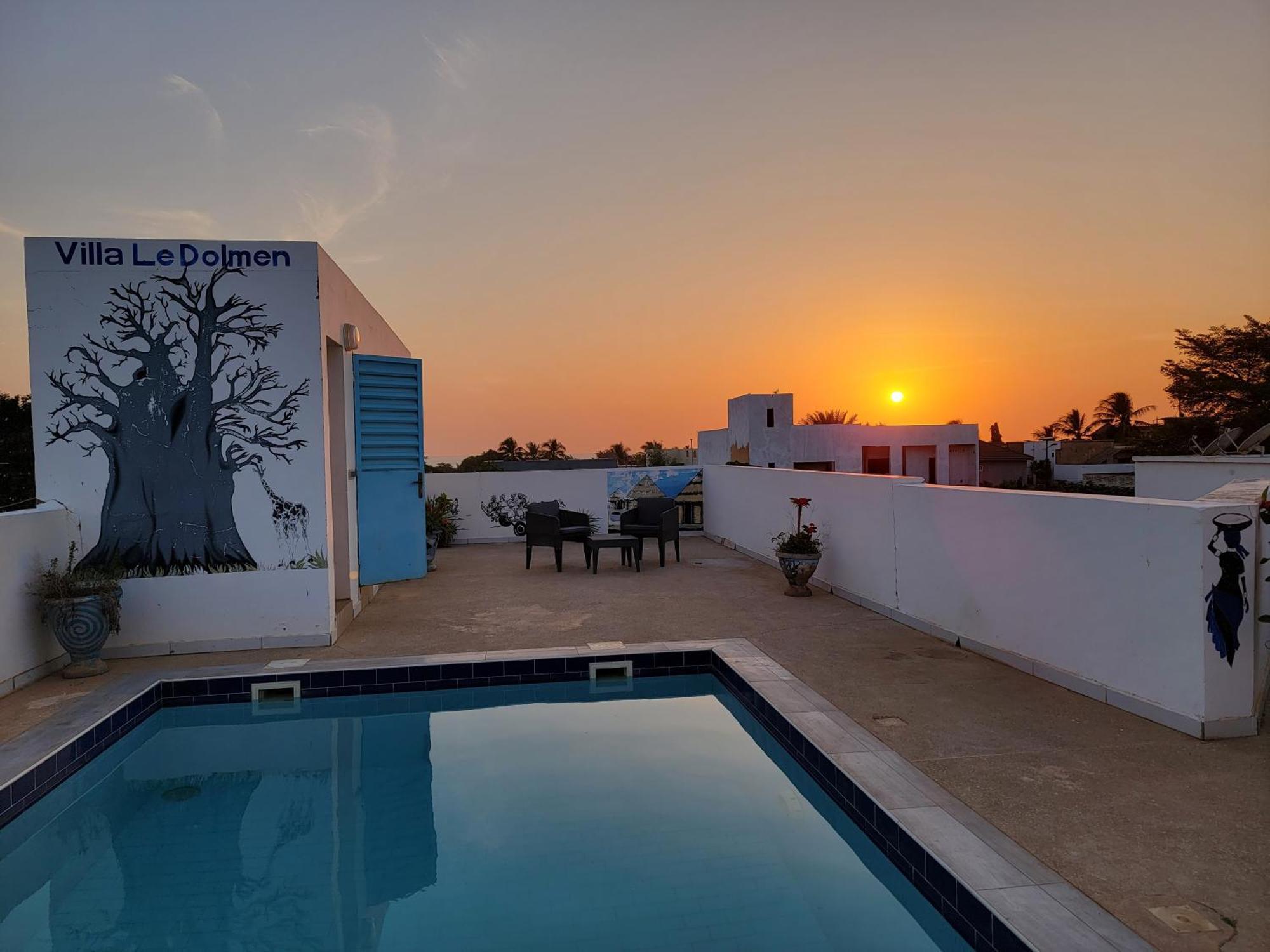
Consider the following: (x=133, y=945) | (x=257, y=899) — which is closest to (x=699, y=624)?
(x=257, y=899)

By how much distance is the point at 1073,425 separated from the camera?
183 feet

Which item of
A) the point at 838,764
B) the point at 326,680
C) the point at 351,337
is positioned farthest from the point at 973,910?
the point at 351,337

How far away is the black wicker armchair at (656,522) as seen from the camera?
9375 mm

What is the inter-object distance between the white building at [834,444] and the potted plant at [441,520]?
2049cm

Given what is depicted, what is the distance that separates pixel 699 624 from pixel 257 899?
3.77 m

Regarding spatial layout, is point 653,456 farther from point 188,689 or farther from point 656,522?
point 188,689

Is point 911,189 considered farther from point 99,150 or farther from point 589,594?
point 99,150

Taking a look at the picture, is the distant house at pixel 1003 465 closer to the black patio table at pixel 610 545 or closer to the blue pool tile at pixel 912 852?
the black patio table at pixel 610 545

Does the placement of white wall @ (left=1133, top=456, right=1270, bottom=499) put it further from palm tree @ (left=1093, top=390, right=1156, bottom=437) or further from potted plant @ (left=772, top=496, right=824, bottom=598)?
palm tree @ (left=1093, top=390, right=1156, bottom=437)

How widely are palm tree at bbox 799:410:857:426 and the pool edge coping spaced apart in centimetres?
3785

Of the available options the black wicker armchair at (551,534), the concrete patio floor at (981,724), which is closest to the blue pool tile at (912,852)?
the concrete patio floor at (981,724)

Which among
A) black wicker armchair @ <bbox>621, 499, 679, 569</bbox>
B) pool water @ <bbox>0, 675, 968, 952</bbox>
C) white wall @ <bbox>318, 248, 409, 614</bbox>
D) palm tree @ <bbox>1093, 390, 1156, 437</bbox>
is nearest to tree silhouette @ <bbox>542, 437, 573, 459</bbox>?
black wicker armchair @ <bbox>621, 499, 679, 569</bbox>

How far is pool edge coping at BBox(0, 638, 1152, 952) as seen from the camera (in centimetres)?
209

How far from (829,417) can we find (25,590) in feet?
131
